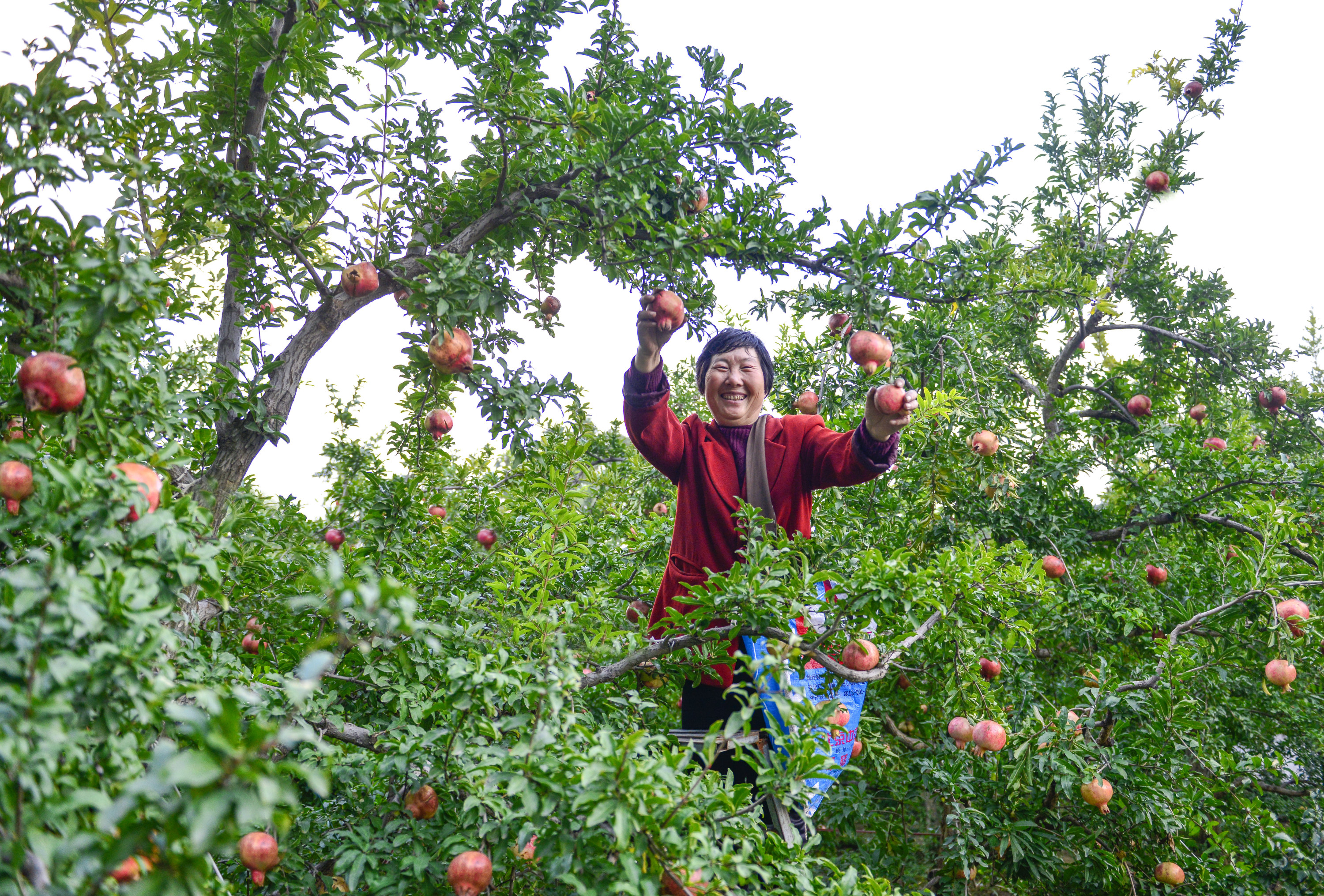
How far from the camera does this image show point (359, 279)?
278 cm

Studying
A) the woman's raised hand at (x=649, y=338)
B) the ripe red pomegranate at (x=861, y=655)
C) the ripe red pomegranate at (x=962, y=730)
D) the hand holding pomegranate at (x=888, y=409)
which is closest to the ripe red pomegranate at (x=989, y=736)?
the ripe red pomegranate at (x=962, y=730)

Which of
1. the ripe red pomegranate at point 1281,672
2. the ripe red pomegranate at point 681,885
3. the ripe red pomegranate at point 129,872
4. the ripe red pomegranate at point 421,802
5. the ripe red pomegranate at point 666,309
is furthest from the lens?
the ripe red pomegranate at point 1281,672

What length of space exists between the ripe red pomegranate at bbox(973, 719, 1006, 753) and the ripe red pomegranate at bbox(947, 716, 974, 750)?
51mm

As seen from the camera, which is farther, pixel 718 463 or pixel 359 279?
pixel 718 463

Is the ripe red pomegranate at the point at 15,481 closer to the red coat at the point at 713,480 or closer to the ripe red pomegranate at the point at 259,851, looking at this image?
the ripe red pomegranate at the point at 259,851

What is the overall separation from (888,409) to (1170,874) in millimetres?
2489

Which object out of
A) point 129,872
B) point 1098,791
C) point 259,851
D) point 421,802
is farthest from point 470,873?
point 1098,791

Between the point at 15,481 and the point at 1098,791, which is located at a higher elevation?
the point at 15,481

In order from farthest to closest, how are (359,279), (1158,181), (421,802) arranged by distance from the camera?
(1158,181) → (359,279) → (421,802)

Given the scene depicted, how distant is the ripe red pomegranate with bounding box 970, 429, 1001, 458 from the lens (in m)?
3.37

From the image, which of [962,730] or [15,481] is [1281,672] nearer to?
[962,730]

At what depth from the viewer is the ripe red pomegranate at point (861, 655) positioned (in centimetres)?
237

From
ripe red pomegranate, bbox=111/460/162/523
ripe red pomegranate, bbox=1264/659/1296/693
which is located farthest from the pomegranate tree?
ripe red pomegranate, bbox=1264/659/1296/693

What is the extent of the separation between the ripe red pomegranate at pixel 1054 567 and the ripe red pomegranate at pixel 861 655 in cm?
228
